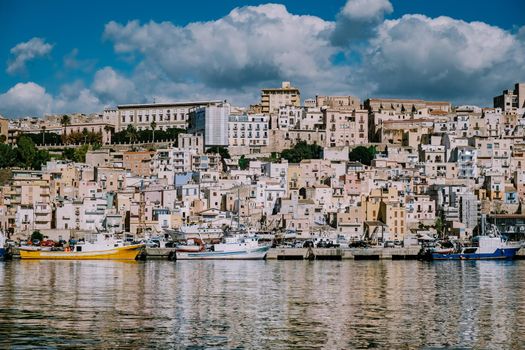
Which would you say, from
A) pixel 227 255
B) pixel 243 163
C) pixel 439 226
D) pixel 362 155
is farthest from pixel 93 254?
pixel 362 155

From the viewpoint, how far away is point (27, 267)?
47531 millimetres

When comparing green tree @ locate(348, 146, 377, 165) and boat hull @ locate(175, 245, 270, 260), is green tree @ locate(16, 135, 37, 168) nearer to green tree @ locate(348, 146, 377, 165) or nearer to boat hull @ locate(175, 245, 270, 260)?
green tree @ locate(348, 146, 377, 165)

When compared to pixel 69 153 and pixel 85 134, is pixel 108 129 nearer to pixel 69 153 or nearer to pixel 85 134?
pixel 85 134

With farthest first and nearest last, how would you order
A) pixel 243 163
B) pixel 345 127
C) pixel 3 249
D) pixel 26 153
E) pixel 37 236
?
pixel 345 127
pixel 26 153
pixel 243 163
pixel 37 236
pixel 3 249

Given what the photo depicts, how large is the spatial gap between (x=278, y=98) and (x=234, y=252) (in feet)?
178

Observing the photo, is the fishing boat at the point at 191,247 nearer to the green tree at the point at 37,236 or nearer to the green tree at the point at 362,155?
the green tree at the point at 37,236

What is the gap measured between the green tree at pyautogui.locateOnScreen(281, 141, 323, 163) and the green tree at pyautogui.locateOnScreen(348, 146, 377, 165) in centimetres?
330

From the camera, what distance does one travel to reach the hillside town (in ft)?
223

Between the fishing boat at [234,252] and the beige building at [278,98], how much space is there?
171 ft

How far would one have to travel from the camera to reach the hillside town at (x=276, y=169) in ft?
223

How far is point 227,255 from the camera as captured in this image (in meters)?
57.7

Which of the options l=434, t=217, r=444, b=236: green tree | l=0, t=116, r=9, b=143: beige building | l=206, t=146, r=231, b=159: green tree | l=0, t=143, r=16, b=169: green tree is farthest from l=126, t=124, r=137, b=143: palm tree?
l=434, t=217, r=444, b=236: green tree

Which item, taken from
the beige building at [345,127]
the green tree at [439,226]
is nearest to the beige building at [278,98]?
the beige building at [345,127]

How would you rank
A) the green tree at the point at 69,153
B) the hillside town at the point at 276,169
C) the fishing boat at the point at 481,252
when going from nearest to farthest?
1. the fishing boat at the point at 481,252
2. the hillside town at the point at 276,169
3. the green tree at the point at 69,153
